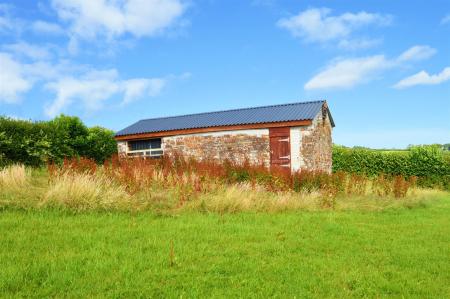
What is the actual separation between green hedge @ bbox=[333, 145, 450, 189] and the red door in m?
6.81

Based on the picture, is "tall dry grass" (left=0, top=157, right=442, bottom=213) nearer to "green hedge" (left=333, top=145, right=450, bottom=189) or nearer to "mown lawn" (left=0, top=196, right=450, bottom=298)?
"mown lawn" (left=0, top=196, right=450, bottom=298)

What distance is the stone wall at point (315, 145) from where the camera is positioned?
1800 cm

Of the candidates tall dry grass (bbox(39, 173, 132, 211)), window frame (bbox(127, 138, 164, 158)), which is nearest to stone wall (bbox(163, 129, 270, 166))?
window frame (bbox(127, 138, 164, 158))

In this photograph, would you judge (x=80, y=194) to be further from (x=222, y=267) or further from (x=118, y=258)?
(x=222, y=267)

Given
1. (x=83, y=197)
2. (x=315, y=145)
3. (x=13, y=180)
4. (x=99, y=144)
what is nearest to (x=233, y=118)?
(x=315, y=145)

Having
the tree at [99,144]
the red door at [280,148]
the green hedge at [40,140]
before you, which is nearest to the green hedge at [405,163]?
the red door at [280,148]

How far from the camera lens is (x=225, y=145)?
20.0m

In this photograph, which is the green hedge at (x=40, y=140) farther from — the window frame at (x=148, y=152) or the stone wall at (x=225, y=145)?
the stone wall at (x=225, y=145)

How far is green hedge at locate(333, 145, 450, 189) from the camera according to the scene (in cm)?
2145

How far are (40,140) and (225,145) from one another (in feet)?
29.3

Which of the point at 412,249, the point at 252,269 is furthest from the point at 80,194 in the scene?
the point at 412,249

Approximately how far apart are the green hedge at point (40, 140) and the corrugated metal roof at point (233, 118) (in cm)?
493

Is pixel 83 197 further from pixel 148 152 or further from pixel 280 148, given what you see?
pixel 148 152

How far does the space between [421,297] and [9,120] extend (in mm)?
13812
